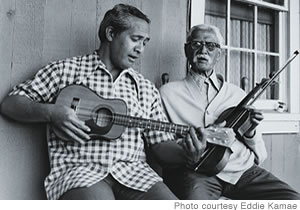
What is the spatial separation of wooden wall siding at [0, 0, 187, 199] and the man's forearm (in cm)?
13

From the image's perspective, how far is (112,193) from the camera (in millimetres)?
1161

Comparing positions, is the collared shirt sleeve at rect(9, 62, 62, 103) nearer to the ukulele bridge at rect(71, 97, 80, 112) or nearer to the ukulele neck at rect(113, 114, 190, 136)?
the ukulele bridge at rect(71, 97, 80, 112)

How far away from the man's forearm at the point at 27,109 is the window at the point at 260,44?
126 centimetres

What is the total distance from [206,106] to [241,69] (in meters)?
0.77

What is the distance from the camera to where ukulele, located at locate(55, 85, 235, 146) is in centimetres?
120

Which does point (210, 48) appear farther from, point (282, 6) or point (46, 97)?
point (282, 6)

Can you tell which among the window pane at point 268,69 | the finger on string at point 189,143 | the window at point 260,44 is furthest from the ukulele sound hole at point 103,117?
the window pane at point 268,69

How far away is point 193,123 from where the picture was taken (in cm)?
158

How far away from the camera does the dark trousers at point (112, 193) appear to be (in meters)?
1.07

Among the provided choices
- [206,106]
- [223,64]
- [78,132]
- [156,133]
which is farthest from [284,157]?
[78,132]

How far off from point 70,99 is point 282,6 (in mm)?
1848

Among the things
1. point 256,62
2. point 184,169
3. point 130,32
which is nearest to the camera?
point 130,32

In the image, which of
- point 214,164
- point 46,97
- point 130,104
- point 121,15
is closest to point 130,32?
point 121,15

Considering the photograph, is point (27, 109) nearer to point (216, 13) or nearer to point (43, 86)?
point (43, 86)
